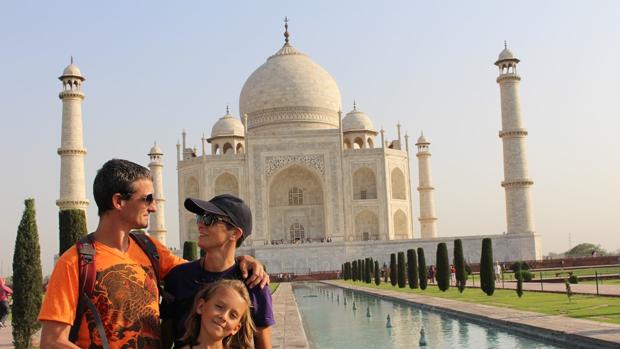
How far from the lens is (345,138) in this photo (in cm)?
3294

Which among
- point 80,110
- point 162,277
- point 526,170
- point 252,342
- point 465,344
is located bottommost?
point 465,344

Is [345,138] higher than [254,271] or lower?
higher

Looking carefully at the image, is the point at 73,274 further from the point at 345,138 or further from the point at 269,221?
Result: the point at 345,138

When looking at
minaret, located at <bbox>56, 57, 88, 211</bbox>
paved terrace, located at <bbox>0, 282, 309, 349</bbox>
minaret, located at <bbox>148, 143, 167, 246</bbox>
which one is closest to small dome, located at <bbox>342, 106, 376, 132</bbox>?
minaret, located at <bbox>148, 143, 167, 246</bbox>

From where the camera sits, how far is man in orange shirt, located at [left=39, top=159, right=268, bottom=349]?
1.92 meters

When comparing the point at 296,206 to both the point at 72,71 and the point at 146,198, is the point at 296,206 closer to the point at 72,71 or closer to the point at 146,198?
the point at 72,71

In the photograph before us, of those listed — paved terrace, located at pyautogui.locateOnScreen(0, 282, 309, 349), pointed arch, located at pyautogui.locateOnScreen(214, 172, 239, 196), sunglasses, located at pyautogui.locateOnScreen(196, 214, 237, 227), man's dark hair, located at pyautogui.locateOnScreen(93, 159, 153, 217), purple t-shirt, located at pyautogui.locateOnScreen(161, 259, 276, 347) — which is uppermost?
pointed arch, located at pyautogui.locateOnScreen(214, 172, 239, 196)

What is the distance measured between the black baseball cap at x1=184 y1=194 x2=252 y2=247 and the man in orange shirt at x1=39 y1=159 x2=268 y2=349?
0.12 meters

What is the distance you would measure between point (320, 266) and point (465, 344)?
19.8 m

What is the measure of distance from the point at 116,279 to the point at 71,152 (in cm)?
2313

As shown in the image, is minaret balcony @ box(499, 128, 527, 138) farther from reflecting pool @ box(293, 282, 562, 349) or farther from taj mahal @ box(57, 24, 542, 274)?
reflecting pool @ box(293, 282, 562, 349)

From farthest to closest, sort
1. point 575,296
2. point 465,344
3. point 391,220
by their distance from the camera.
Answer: point 391,220 → point 575,296 → point 465,344

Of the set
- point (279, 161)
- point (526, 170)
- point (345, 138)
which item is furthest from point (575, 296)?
point (345, 138)

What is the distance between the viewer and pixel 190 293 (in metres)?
2.17
